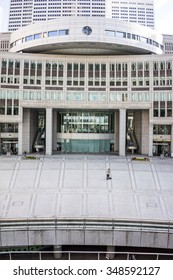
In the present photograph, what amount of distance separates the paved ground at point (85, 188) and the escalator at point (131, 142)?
7293 mm

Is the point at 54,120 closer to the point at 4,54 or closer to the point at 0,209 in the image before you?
the point at 4,54

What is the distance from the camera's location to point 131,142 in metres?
49.7

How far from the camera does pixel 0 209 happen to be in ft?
80.7

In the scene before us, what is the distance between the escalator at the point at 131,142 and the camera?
156 feet

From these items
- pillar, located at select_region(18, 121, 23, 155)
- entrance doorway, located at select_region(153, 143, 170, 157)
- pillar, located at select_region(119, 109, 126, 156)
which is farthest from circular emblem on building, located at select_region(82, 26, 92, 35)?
entrance doorway, located at select_region(153, 143, 170, 157)

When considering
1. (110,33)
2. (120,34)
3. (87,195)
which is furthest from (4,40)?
(87,195)

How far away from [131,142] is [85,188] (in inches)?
914

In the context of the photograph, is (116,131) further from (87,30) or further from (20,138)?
(87,30)

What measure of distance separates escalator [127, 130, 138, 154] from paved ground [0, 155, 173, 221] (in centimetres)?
729

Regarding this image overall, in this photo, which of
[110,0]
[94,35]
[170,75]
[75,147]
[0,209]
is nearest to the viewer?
[0,209]

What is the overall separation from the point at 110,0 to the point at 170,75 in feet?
526

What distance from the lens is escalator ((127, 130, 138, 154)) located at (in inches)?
1877

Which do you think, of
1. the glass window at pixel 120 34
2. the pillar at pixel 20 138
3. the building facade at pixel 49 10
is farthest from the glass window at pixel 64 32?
the building facade at pixel 49 10
